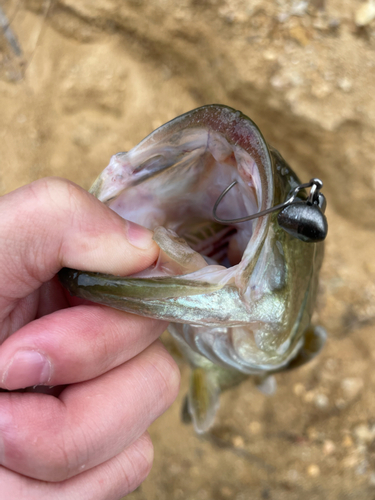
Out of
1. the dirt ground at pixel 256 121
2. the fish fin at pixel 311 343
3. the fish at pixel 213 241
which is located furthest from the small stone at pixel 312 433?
the fish at pixel 213 241

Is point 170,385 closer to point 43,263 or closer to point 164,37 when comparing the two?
point 43,263

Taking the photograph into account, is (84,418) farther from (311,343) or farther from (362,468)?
(362,468)

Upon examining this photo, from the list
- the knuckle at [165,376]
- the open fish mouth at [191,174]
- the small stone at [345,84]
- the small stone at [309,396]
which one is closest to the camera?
the open fish mouth at [191,174]

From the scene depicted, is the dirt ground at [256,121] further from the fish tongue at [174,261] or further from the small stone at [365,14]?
the fish tongue at [174,261]

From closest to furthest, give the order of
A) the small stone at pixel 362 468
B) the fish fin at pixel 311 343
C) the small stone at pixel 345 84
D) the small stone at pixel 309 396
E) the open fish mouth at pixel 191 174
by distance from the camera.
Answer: the open fish mouth at pixel 191 174 → the fish fin at pixel 311 343 → the small stone at pixel 345 84 → the small stone at pixel 362 468 → the small stone at pixel 309 396

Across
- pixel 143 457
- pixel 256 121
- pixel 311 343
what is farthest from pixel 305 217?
pixel 256 121

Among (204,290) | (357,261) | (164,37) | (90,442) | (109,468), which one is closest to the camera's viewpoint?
(204,290)

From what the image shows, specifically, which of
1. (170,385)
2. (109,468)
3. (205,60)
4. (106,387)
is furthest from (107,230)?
(205,60)

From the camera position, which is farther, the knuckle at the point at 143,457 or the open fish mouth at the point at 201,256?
the knuckle at the point at 143,457
